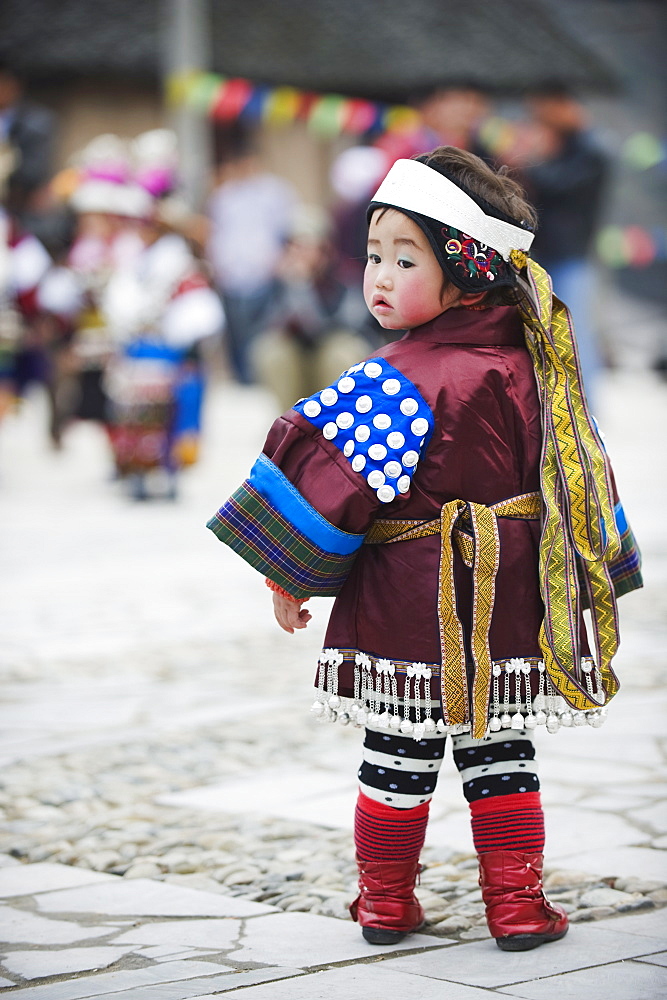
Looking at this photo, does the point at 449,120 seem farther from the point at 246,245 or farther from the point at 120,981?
the point at 246,245

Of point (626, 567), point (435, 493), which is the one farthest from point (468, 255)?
point (626, 567)

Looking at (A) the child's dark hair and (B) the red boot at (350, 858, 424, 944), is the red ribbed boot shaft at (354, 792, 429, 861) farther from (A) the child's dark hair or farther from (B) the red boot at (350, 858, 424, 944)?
Answer: (A) the child's dark hair

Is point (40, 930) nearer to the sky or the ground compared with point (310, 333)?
nearer to the ground

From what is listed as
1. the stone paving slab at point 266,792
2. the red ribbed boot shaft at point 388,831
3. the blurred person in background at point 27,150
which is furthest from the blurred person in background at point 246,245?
the red ribbed boot shaft at point 388,831

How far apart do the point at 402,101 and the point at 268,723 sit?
710 inches

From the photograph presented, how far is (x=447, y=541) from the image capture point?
2494 mm

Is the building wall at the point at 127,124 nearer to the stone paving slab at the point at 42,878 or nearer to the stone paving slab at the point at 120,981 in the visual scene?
the stone paving slab at the point at 42,878

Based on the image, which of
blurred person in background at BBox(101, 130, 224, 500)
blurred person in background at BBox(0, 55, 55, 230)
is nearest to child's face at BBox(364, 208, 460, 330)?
blurred person in background at BBox(101, 130, 224, 500)

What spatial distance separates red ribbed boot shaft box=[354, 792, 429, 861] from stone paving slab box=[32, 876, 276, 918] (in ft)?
0.80

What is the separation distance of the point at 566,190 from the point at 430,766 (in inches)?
303

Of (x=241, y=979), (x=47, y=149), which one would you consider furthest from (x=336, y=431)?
(x=47, y=149)

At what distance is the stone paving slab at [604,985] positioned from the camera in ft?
7.35

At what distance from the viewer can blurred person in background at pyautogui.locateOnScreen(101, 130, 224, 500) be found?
824cm

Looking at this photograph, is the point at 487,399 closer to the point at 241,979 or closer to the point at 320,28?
the point at 241,979
